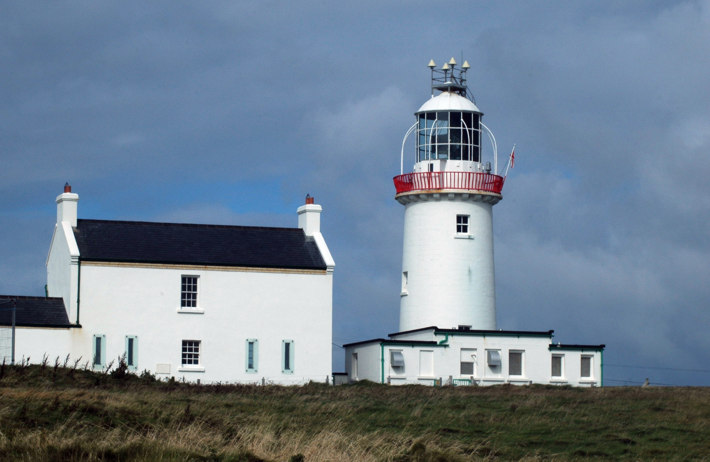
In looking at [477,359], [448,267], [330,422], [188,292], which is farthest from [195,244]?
[330,422]

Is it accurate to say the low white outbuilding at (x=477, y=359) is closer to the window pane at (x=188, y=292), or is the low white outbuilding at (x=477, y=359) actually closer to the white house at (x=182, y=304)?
the white house at (x=182, y=304)

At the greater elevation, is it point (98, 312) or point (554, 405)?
point (98, 312)

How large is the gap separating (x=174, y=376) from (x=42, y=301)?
5.00 metres

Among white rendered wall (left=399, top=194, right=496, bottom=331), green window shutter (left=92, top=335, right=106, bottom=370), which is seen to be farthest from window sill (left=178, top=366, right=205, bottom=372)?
white rendered wall (left=399, top=194, right=496, bottom=331)

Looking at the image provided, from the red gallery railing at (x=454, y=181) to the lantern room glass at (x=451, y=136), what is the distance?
1.07 metres

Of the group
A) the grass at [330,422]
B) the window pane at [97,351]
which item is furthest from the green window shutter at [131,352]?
the grass at [330,422]

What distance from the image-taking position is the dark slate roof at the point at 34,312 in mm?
38406

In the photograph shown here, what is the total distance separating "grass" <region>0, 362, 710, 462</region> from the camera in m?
19.2

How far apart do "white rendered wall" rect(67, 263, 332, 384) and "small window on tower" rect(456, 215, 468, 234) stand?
5.35 metres

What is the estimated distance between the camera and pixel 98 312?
130 ft

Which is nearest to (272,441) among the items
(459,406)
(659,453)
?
(659,453)

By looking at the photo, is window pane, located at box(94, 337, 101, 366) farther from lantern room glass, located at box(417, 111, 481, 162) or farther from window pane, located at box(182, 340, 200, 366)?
lantern room glass, located at box(417, 111, 481, 162)

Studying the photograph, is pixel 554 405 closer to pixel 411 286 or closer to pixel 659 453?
pixel 659 453

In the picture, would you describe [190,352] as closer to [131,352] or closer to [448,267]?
[131,352]
